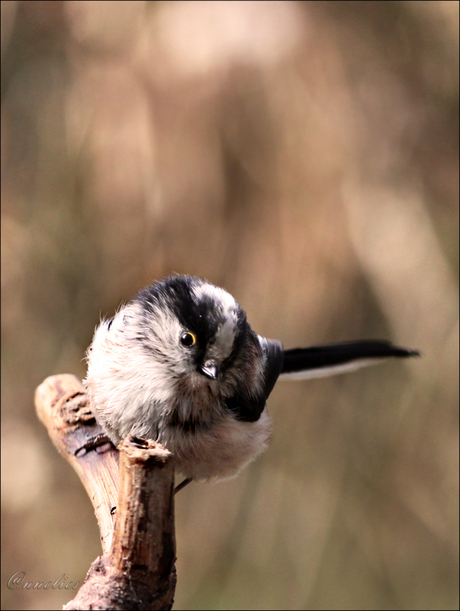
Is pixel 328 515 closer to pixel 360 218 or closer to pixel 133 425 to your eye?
pixel 360 218

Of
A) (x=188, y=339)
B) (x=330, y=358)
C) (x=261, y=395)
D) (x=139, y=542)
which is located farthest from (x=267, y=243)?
(x=139, y=542)

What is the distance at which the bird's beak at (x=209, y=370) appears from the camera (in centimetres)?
144

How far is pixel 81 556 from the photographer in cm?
287

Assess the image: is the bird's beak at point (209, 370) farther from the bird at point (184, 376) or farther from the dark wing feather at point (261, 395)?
the dark wing feather at point (261, 395)

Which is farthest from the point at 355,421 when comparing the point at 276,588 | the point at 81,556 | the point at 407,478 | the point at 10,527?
the point at 10,527

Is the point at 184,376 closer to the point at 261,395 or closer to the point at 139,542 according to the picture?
the point at 261,395

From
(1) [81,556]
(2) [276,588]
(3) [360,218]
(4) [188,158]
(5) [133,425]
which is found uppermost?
(4) [188,158]

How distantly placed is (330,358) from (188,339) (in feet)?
2.84

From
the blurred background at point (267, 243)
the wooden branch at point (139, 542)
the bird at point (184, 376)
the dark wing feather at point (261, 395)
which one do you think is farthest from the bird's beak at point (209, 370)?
the blurred background at point (267, 243)

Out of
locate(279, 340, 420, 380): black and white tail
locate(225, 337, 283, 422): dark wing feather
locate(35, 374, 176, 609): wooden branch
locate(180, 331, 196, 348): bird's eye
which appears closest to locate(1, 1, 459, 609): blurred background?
locate(279, 340, 420, 380): black and white tail

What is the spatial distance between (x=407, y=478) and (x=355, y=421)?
1.34ft

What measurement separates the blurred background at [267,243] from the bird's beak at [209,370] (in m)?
1.31

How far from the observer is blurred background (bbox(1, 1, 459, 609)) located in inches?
104

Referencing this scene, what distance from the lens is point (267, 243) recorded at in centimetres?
274
